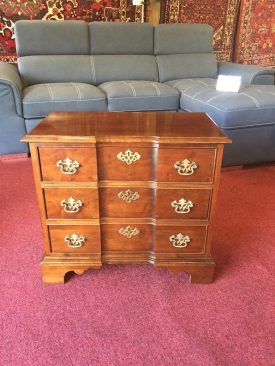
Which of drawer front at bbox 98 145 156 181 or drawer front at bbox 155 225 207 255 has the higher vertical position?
drawer front at bbox 98 145 156 181

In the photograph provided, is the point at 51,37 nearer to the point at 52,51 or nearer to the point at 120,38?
the point at 52,51

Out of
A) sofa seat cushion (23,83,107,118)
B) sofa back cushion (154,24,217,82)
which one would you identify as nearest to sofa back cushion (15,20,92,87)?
sofa seat cushion (23,83,107,118)

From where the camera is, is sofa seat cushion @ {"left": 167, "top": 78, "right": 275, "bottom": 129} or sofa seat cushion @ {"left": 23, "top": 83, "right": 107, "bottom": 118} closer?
sofa seat cushion @ {"left": 167, "top": 78, "right": 275, "bottom": 129}

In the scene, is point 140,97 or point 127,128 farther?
point 140,97

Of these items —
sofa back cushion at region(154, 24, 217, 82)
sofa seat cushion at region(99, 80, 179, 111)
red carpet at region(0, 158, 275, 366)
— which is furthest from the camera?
sofa back cushion at region(154, 24, 217, 82)

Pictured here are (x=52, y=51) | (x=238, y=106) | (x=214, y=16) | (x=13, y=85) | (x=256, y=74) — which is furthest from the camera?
(x=214, y=16)

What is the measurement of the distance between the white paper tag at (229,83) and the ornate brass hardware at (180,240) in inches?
56.4

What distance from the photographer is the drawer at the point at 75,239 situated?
1117 millimetres

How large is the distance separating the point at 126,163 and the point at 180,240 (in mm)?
365

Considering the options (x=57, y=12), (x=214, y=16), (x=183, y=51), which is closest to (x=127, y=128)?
(x=183, y=51)

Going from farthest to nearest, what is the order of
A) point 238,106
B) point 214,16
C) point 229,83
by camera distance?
point 214,16 < point 229,83 < point 238,106

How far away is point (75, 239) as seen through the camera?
1.14 metres

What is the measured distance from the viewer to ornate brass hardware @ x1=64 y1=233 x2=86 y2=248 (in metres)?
1.13

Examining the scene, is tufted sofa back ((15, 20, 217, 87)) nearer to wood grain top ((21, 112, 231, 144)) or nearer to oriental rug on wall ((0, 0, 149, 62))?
oriental rug on wall ((0, 0, 149, 62))
